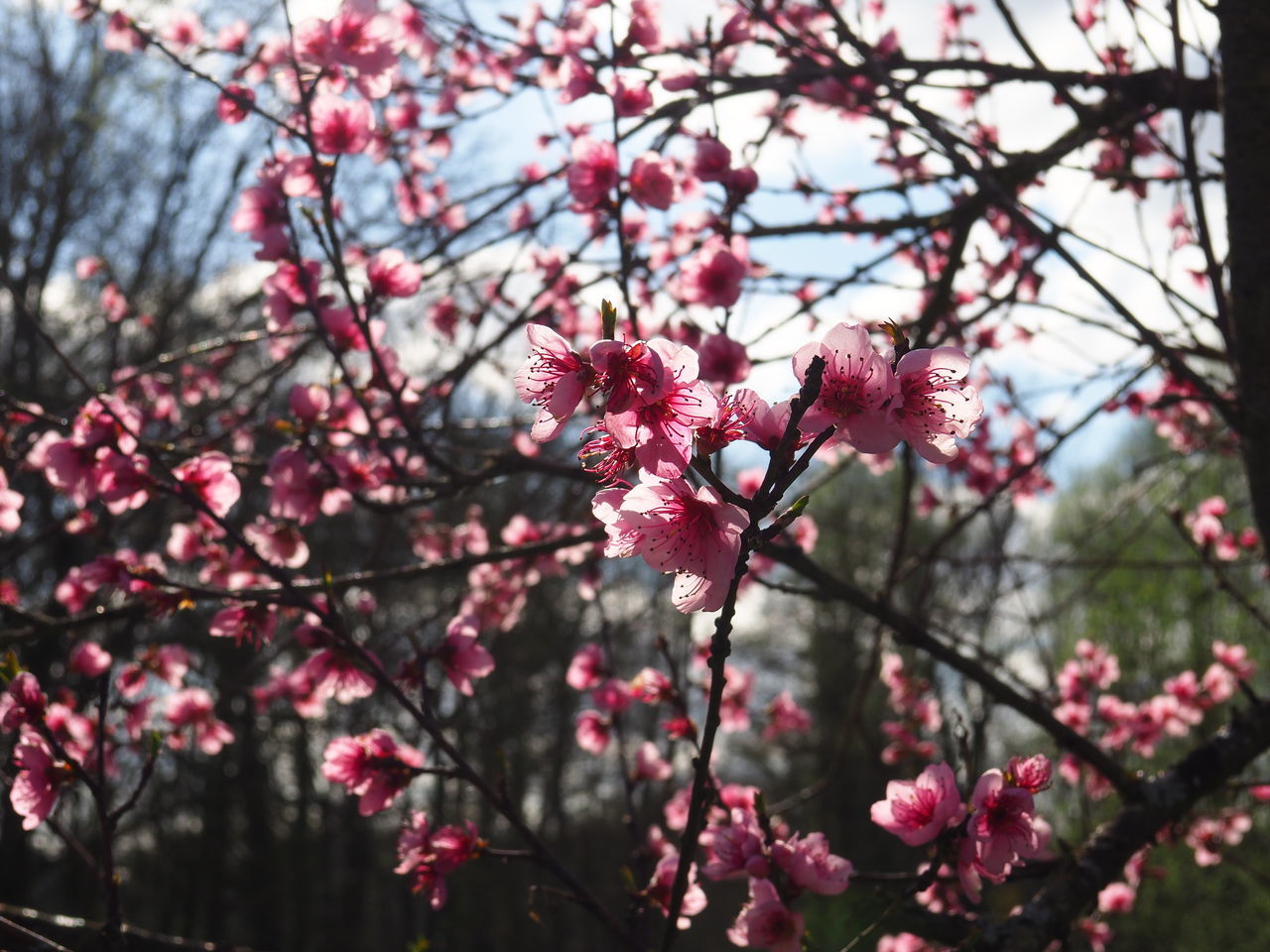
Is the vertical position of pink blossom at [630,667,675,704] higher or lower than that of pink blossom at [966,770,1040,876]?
higher

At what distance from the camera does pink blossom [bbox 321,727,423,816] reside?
1653 mm

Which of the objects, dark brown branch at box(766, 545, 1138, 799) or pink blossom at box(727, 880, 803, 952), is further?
dark brown branch at box(766, 545, 1138, 799)

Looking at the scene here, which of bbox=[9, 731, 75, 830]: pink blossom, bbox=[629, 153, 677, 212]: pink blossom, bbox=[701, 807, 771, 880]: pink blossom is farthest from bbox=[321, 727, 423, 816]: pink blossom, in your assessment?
bbox=[629, 153, 677, 212]: pink blossom

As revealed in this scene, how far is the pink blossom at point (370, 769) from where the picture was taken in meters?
1.65

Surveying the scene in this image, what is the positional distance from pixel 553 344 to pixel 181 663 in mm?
2300

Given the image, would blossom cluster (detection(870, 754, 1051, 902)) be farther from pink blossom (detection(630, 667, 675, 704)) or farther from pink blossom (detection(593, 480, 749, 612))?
pink blossom (detection(630, 667, 675, 704))

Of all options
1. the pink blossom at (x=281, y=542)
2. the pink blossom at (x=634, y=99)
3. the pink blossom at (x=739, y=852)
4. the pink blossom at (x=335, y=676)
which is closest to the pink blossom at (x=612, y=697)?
the pink blossom at (x=335, y=676)

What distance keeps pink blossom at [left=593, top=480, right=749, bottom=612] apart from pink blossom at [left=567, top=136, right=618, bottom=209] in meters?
1.46

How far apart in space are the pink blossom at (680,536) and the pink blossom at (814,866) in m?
0.61

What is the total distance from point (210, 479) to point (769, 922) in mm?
1523

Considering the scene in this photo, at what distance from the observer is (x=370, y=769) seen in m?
1.67

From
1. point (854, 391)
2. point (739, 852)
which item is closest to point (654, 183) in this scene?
point (854, 391)

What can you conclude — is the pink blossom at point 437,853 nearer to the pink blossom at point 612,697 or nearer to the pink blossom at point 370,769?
the pink blossom at point 370,769

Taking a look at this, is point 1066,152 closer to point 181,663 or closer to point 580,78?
point 580,78
